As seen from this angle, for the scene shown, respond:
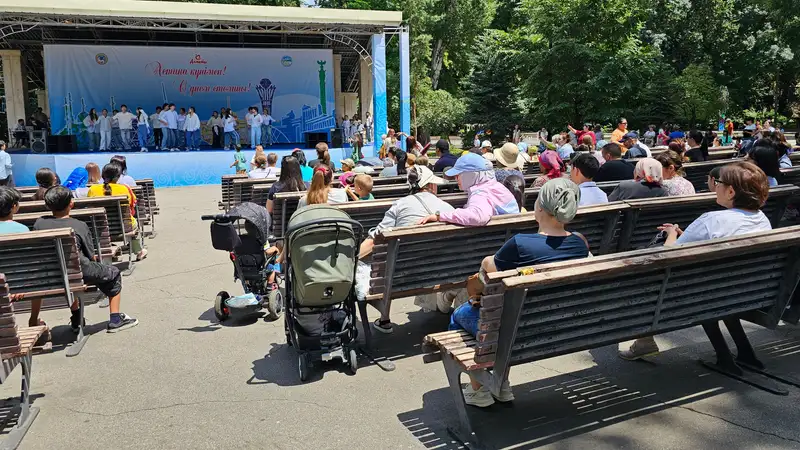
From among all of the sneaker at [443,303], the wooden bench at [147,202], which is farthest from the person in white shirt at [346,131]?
the sneaker at [443,303]

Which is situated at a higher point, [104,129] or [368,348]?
[104,129]

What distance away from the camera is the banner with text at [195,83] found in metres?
25.3

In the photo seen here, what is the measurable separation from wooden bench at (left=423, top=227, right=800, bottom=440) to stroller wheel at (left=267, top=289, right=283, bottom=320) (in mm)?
2671

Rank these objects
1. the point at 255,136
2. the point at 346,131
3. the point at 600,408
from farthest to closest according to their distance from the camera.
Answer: the point at 346,131 < the point at 255,136 < the point at 600,408

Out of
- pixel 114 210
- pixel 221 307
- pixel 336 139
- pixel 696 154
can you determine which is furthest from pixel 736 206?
pixel 336 139

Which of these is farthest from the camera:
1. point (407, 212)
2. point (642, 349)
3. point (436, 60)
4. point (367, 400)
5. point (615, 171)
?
point (436, 60)

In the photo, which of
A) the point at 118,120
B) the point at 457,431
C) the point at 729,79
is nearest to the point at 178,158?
the point at 118,120

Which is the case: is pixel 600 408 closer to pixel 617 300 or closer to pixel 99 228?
pixel 617 300

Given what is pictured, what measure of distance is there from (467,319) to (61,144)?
22.8 m

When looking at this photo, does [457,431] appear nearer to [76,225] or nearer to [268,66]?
[76,225]

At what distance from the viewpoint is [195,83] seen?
2659 centimetres

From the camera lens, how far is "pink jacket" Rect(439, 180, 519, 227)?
4898 millimetres

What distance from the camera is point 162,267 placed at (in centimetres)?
894

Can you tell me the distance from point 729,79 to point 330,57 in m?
26.4
